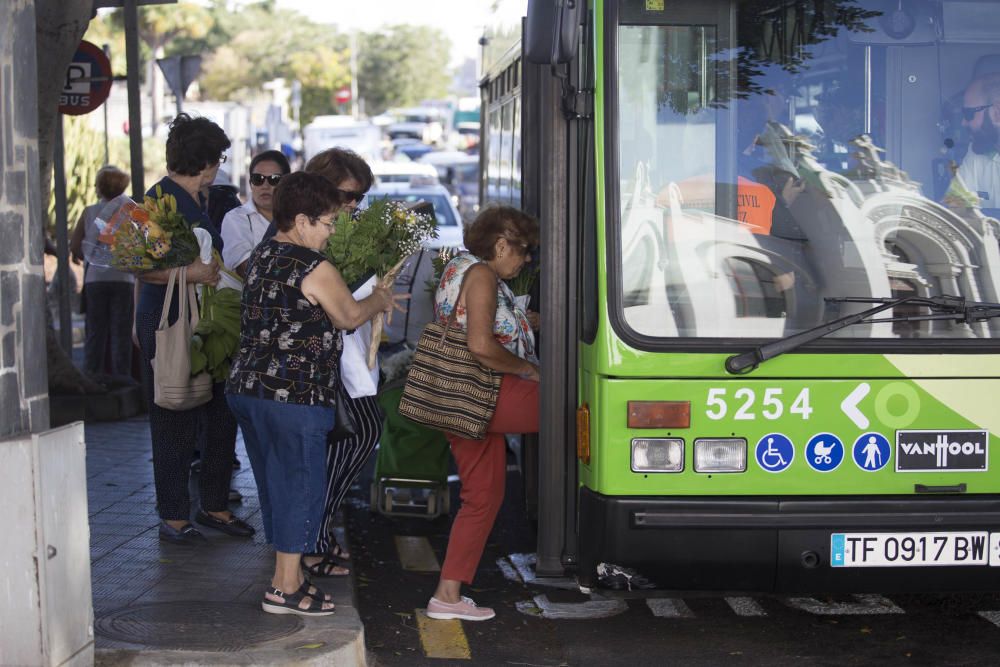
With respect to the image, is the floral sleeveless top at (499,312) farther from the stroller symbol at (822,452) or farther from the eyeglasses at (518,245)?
the stroller symbol at (822,452)

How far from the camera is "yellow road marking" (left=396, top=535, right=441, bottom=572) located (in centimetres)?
669

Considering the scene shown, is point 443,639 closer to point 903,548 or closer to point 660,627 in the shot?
point 660,627

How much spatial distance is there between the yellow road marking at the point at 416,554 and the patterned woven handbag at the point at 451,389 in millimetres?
1375

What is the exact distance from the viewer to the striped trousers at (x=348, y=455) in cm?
587

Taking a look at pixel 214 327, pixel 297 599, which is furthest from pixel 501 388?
pixel 214 327

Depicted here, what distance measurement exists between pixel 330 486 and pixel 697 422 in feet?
6.23

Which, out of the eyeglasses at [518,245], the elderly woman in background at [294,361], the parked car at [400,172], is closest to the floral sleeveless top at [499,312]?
the eyeglasses at [518,245]

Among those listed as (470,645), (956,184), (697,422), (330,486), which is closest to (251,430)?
(330,486)

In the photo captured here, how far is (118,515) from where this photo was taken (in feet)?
23.3

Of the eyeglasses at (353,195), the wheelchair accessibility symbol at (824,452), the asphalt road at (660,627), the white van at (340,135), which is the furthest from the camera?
the white van at (340,135)

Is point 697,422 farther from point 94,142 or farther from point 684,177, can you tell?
point 94,142

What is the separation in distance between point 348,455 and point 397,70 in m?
98.3

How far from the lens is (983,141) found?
16.4ft

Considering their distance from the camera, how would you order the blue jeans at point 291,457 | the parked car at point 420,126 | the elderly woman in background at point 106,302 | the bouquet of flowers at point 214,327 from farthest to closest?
the parked car at point 420,126 → the elderly woman in background at point 106,302 → the bouquet of flowers at point 214,327 → the blue jeans at point 291,457
